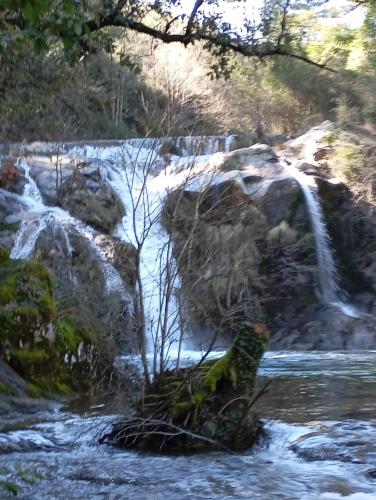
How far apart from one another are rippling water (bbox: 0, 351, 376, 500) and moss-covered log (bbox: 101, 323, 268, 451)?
17cm

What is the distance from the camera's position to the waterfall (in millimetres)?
19578

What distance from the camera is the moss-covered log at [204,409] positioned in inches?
308

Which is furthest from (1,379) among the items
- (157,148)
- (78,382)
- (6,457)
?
(157,148)

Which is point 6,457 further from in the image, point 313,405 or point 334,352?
point 334,352

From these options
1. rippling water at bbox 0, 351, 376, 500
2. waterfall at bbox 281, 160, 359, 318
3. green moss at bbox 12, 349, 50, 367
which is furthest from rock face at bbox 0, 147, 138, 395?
waterfall at bbox 281, 160, 359, 318

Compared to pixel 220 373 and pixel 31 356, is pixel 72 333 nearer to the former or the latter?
pixel 31 356

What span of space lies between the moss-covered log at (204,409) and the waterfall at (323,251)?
1109 centimetres

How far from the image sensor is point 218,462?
24.6 feet

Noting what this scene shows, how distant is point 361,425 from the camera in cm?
900


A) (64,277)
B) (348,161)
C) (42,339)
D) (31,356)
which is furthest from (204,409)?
(348,161)

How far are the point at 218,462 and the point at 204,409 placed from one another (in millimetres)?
577

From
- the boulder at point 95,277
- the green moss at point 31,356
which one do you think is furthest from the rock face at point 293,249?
the green moss at point 31,356

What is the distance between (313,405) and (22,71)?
557cm

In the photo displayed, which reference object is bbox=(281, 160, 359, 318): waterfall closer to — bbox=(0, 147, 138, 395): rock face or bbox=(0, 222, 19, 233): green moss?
bbox=(0, 147, 138, 395): rock face
